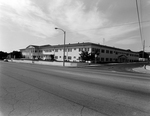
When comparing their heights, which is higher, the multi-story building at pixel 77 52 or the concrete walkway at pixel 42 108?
the multi-story building at pixel 77 52

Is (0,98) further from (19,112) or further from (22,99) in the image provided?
(19,112)

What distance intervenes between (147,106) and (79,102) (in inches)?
97.4

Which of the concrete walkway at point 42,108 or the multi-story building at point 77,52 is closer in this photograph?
the concrete walkway at point 42,108

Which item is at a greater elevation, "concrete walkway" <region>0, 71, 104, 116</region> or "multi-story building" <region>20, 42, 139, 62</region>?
"multi-story building" <region>20, 42, 139, 62</region>

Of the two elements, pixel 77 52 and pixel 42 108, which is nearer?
pixel 42 108

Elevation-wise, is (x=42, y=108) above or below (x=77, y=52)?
below

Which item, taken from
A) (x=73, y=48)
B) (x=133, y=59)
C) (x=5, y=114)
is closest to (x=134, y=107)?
(x=5, y=114)

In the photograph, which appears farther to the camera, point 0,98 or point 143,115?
point 0,98

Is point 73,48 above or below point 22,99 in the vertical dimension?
above

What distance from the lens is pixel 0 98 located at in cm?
401

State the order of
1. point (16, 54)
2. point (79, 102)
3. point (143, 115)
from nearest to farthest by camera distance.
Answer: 1. point (143, 115)
2. point (79, 102)
3. point (16, 54)

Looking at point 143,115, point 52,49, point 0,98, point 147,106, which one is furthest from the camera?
point 52,49

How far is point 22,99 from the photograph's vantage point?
389 centimetres

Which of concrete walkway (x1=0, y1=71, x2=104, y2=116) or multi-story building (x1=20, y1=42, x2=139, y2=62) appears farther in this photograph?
multi-story building (x1=20, y1=42, x2=139, y2=62)
